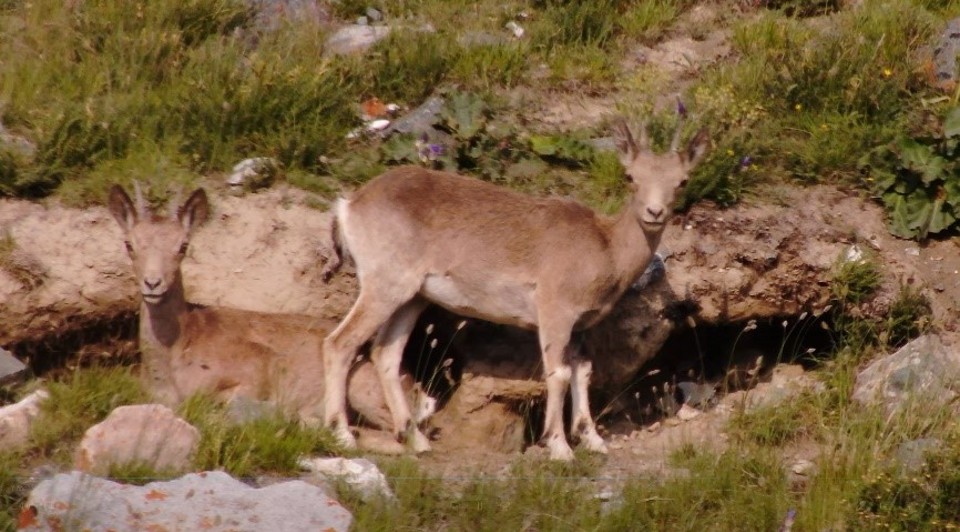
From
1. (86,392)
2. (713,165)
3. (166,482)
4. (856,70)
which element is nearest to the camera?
(166,482)

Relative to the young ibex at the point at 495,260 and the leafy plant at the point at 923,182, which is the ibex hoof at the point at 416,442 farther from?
the leafy plant at the point at 923,182

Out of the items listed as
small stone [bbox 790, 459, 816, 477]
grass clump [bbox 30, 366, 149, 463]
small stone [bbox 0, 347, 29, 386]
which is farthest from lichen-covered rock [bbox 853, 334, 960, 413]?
small stone [bbox 0, 347, 29, 386]

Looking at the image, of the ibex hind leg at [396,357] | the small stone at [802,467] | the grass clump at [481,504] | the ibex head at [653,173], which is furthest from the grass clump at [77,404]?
the small stone at [802,467]

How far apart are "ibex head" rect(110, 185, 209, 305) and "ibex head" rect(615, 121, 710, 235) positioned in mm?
2782

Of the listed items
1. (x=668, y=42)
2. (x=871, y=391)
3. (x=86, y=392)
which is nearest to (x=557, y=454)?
(x=871, y=391)

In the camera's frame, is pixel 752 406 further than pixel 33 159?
No

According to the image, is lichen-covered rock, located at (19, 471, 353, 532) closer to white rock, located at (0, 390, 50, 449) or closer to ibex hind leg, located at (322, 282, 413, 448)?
white rock, located at (0, 390, 50, 449)

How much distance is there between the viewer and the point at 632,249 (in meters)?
10.2

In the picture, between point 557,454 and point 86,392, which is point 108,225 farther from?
point 557,454

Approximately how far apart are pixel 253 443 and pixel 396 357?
1.80 meters

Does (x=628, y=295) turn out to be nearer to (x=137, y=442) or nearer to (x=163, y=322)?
(x=163, y=322)

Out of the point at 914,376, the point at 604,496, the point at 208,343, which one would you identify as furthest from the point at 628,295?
the point at 208,343

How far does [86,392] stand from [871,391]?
5049mm

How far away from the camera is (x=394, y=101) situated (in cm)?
1269
